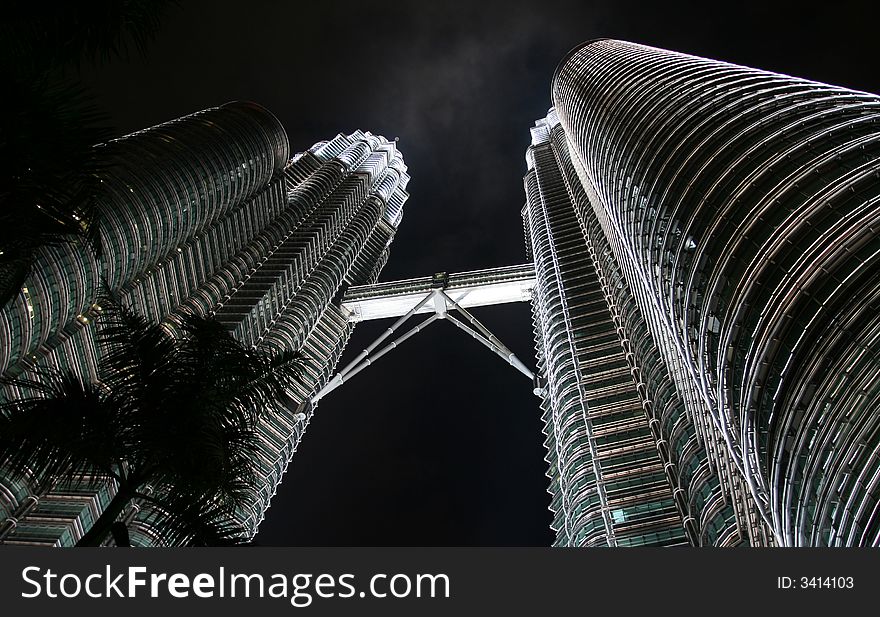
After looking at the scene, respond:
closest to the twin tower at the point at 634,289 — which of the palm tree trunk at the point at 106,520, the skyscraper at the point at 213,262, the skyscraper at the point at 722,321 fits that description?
the skyscraper at the point at 722,321

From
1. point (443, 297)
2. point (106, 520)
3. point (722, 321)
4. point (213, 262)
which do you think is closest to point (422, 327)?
point (443, 297)

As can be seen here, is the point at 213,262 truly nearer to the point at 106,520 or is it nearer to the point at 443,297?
the point at 443,297

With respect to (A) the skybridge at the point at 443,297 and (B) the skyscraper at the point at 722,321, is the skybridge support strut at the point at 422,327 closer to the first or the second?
(A) the skybridge at the point at 443,297

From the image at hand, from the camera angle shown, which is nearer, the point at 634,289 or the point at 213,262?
the point at 634,289

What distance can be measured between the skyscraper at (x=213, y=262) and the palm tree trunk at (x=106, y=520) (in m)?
22.5

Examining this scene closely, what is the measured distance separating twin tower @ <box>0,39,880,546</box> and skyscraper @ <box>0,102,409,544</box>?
29cm

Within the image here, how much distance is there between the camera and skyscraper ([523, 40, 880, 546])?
25.5 metres

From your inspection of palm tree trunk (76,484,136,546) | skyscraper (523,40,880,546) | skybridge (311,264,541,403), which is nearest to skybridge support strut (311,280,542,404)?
skybridge (311,264,541,403)

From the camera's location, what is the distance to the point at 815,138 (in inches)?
1372

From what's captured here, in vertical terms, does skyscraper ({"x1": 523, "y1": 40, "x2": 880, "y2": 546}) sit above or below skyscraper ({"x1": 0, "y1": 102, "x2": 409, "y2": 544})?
below

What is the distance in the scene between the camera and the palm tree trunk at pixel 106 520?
11773 mm

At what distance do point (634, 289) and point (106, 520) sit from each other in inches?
2084

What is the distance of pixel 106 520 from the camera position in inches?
474

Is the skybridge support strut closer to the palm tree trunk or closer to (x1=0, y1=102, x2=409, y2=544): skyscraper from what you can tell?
(x1=0, y1=102, x2=409, y2=544): skyscraper
